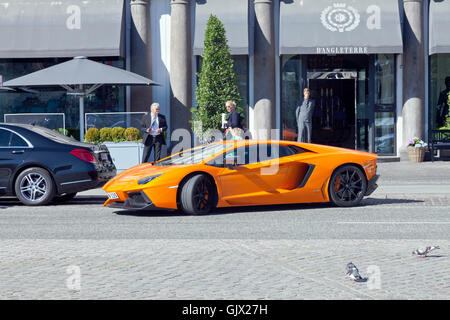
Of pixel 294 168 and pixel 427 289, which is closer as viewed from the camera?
pixel 427 289

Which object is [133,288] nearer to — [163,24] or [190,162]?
[190,162]

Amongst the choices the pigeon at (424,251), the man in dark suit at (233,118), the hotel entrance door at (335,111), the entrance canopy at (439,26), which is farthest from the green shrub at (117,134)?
the pigeon at (424,251)

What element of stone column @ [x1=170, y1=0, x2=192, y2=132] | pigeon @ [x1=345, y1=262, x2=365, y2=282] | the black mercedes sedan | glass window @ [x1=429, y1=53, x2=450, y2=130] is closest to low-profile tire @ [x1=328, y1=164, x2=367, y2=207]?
the black mercedes sedan

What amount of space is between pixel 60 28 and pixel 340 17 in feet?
27.7

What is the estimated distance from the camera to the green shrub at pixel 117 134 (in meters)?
19.3

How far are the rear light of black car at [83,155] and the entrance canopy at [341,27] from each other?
34.4 ft

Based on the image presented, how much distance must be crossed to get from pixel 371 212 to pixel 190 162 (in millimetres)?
2924

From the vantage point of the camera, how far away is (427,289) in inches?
242

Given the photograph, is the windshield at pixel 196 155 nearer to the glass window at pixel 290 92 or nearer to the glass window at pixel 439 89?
the glass window at pixel 290 92

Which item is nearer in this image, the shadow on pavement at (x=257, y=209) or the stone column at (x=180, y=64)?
the shadow on pavement at (x=257, y=209)

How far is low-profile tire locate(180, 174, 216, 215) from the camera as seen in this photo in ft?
37.5

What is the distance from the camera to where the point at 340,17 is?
22750mm

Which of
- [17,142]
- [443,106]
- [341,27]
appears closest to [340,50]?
[341,27]

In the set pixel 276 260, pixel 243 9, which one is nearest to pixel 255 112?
pixel 243 9
